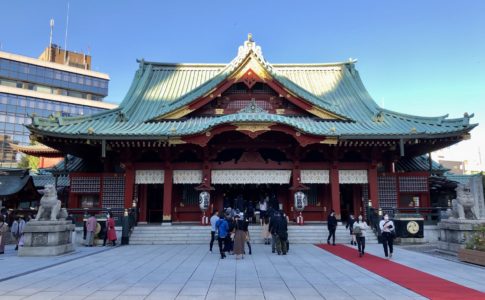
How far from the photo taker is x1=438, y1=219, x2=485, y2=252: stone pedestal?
572 inches

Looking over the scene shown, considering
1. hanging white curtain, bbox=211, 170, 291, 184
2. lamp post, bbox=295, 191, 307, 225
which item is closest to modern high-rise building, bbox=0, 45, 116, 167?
hanging white curtain, bbox=211, 170, 291, 184

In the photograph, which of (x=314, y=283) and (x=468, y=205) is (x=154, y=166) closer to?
(x=314, y=283)

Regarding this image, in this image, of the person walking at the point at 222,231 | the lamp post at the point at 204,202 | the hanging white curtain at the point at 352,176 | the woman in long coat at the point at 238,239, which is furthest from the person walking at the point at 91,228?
the hanging white curtain at the point at 352,176

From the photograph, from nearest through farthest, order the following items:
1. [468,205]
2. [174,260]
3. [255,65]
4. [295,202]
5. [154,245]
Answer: [174,260]
[468,205]
[154,245]
[295,202]
[255,65]

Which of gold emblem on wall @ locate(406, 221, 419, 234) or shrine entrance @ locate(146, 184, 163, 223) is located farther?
shrine entrance @ locate(146, 184, 163, 223)

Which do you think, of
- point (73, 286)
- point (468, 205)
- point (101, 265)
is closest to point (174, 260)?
point (101, 265)

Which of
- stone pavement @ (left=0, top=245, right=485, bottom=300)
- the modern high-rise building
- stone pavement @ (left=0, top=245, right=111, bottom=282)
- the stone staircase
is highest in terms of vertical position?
the modern high-rise building

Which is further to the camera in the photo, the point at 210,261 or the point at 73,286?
the point at 210,261

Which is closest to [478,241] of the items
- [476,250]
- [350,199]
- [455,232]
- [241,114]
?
[476,250]

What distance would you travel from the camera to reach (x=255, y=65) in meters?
22.6

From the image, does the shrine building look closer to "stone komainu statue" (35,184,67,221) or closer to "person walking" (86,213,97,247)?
"person walking" (86,213,97,247)

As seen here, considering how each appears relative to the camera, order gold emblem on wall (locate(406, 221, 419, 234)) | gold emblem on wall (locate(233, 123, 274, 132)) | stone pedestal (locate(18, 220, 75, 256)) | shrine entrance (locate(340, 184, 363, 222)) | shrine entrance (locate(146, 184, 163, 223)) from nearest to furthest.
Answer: stone pedestal (locate(18, 220, 75, 256))
gold emblem on wall (locate(406, 221, 419, 234))
gold emblem on wall (locate(233, 123, 274, 132))
shrine entrance (locate(340, 184, 363, 222))
shrine entrance (locate(146, 184, 163, 223))

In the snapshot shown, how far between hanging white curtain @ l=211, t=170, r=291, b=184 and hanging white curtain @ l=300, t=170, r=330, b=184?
1327 mm

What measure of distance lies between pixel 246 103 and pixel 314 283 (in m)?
15.5
